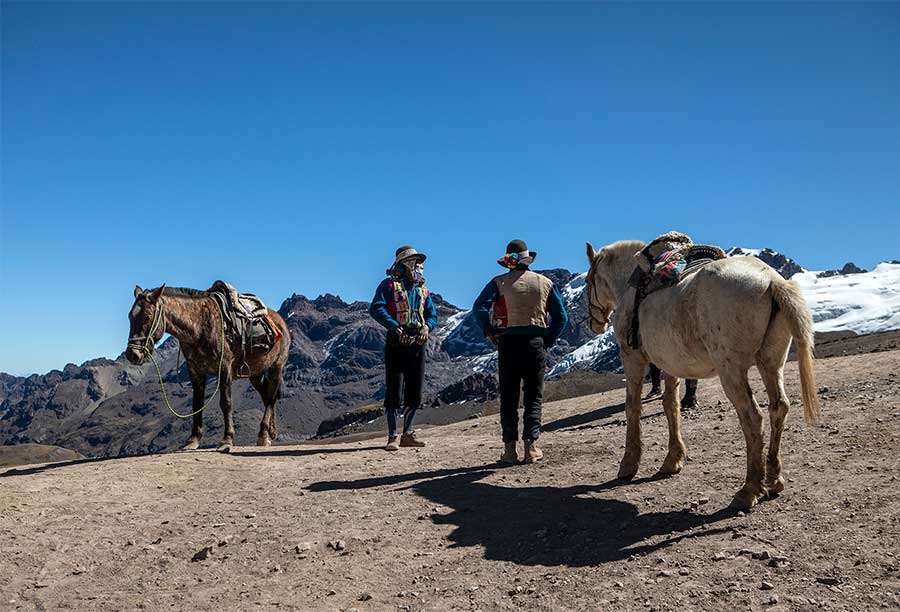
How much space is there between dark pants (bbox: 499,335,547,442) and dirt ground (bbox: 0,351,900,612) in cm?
59

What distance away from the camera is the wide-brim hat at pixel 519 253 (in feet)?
30.5

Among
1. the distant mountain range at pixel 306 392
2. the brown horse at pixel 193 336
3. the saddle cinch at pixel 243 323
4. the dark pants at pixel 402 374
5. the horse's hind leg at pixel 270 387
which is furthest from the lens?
the distant mountain range at pixel 306 392

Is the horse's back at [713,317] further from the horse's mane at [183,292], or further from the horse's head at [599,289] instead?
the horse's mane at [183,292]

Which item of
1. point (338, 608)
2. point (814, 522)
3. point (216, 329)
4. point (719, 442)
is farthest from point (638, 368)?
point (216, 329)

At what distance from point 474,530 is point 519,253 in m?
3.89

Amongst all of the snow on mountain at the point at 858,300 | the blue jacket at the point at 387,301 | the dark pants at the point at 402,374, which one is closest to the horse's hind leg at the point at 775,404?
the blue jacket at the point at 387,301

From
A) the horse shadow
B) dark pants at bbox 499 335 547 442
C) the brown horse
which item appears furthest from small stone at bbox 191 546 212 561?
the brown horse

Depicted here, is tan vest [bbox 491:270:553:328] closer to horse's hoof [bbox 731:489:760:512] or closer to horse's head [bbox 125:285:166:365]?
horse's hoof [bbox 731:489:760:512]

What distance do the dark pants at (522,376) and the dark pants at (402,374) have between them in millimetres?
1897

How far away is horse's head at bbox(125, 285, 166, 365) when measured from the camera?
10914mm

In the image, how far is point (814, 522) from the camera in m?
5.69

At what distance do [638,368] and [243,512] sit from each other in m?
4.69

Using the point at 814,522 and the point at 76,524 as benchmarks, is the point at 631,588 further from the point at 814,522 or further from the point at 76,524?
the point at 76,524

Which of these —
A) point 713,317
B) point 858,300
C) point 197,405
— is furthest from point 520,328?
point 858,300
